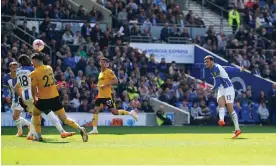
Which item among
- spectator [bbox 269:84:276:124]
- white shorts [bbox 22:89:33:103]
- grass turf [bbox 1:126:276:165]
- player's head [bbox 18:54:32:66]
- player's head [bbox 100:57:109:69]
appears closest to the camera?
grass turf [bbox 1:126:276:165]

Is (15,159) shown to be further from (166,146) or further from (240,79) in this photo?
(240,79)

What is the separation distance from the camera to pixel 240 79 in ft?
133

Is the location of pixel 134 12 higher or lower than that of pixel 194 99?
higher

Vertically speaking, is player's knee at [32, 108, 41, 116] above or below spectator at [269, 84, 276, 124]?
above


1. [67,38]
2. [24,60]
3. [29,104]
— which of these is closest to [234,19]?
[67,38]

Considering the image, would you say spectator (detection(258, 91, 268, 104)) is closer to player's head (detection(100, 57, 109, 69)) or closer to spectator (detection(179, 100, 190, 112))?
spectator (detection(179, 100, 190, 112))

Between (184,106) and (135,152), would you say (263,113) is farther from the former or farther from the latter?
(135,152)

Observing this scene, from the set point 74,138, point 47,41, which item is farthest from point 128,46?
point 74,138

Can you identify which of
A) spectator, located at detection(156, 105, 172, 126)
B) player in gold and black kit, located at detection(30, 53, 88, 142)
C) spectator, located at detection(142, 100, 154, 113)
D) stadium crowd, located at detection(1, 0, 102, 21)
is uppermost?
stadium crowd, located at detection(1, 0, 102, 21)

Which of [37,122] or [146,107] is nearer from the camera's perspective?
[37,122]

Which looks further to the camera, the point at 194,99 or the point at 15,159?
the point at 194,99

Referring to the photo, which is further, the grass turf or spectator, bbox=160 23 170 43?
spectator, bbox=160 23 170 43

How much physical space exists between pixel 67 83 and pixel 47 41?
330 cm

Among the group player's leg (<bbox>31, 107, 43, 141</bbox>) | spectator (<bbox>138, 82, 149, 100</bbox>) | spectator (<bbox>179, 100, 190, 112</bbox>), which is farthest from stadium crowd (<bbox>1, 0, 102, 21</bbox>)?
player's leg (<bbox>31, 107, 43, 141</bbox>)
